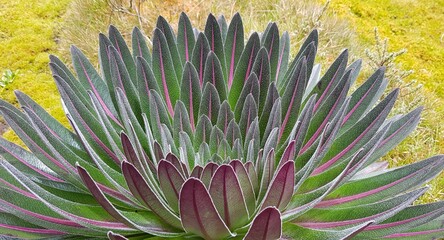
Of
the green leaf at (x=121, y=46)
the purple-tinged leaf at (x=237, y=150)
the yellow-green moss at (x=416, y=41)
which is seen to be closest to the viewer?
the purple-tinged leaf at (x=237, y=150)

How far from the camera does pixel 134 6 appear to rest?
320cm

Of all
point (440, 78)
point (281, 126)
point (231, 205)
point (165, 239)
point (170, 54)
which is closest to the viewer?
point (231, 205)

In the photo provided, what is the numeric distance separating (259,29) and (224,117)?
2045 mm

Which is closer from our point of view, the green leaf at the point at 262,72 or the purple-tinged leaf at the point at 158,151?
the purple-tinged leaf at the point at 158,151

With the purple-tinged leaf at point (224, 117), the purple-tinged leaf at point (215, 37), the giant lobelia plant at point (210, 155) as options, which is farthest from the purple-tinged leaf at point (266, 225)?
the purple-tinged leaf at point (215, 37)

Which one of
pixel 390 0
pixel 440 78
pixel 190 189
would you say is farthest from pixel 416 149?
pixel 190 189

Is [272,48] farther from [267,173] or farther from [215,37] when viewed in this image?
[267,173]

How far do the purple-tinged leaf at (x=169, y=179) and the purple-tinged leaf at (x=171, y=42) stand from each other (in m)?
0.49

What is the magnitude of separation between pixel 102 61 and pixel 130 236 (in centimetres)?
50

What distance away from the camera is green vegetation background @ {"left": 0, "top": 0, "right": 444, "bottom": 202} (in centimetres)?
273

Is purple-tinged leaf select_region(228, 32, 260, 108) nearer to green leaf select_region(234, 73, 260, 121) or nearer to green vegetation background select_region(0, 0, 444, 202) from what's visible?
green leaf select_region(234, 73, 260, 121)

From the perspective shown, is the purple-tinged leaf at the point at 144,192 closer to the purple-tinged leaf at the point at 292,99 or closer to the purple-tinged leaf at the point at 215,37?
the purple-tinged leaf at the point at 292,99

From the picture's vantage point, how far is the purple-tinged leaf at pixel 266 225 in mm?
765

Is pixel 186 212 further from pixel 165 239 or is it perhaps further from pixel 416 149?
pixel 416 149
